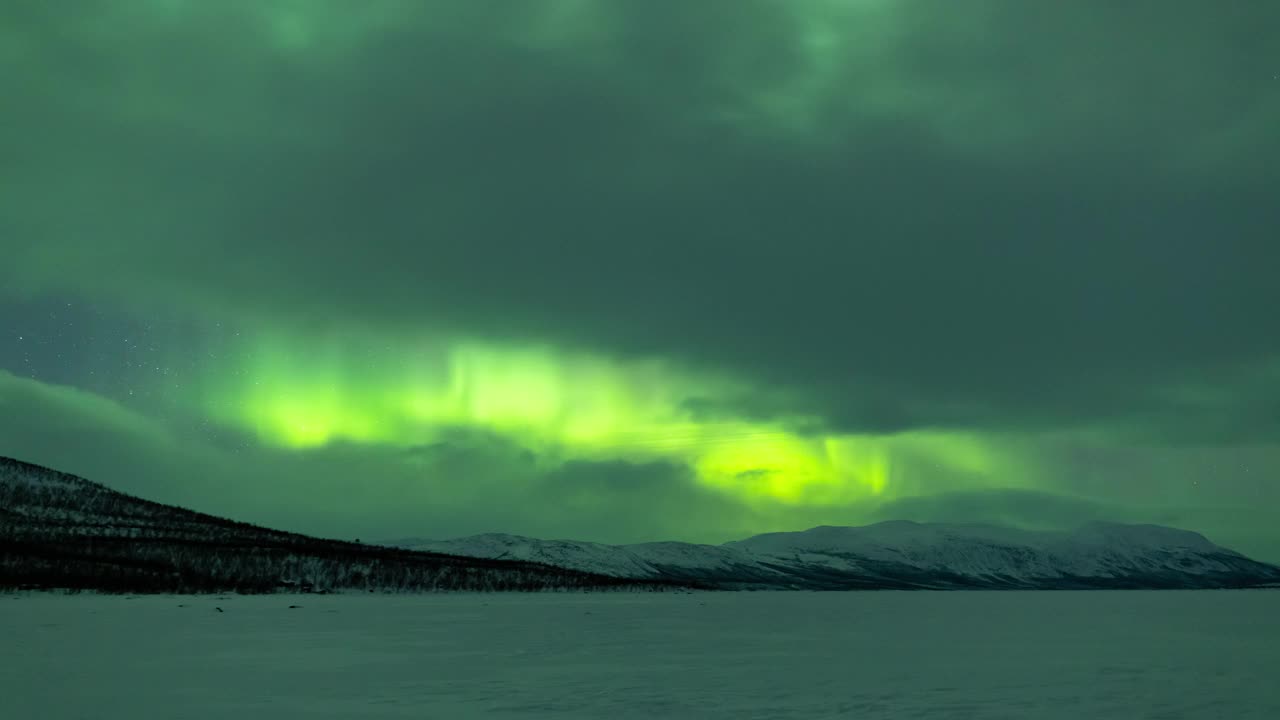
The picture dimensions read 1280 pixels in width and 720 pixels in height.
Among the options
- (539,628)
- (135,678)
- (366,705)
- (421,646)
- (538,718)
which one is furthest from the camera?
(539,628)

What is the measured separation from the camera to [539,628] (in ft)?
312

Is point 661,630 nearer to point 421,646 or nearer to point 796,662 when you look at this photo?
point 421,646

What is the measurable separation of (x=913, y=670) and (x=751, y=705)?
18.8 metres

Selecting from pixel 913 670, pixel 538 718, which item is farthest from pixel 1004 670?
pixel 538 718

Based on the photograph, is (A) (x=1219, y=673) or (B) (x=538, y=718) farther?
(A) (x=1219, y=673)

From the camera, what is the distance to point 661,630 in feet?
320

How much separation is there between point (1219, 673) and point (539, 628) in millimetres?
56884

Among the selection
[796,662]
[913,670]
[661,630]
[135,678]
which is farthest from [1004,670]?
[661,630]

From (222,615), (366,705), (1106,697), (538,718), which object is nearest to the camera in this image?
(538,718)

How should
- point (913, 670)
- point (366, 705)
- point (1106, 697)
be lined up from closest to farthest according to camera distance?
point (366, 705)
point (1106, 697)
point (913, 670)

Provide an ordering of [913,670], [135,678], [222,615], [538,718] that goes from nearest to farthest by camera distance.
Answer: [538,718] → [135,678] → [913,670] → [222,615]

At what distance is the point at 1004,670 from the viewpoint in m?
53.8

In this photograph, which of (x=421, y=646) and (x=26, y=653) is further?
(x=421, y=646)

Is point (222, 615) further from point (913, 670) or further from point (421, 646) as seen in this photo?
point (913, 670)
